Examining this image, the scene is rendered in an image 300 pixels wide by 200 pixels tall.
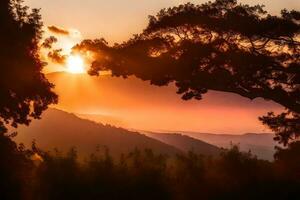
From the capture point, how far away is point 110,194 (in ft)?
85.5

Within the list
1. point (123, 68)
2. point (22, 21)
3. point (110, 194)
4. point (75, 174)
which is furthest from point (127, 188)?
point (22, 21)

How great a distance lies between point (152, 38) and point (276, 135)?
9.44 metres

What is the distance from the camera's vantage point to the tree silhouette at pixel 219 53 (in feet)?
105

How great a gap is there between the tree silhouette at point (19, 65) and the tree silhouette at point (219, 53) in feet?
14.7

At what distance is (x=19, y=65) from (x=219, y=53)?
10.8 m

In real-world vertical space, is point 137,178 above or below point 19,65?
below

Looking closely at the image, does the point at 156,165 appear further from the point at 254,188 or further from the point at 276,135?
the point at 276,135

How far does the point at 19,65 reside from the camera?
32.7 meters

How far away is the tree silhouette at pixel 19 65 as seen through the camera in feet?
105

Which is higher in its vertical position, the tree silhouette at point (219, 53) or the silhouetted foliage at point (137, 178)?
the tree silhouette at point (219, 53)

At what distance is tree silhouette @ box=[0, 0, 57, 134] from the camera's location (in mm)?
31953

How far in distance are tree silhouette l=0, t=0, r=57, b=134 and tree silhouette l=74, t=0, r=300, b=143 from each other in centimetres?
449

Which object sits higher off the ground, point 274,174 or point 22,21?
point 22,21

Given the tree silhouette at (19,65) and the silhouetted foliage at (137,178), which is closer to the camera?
the silhouetted foliage at (137,178)
